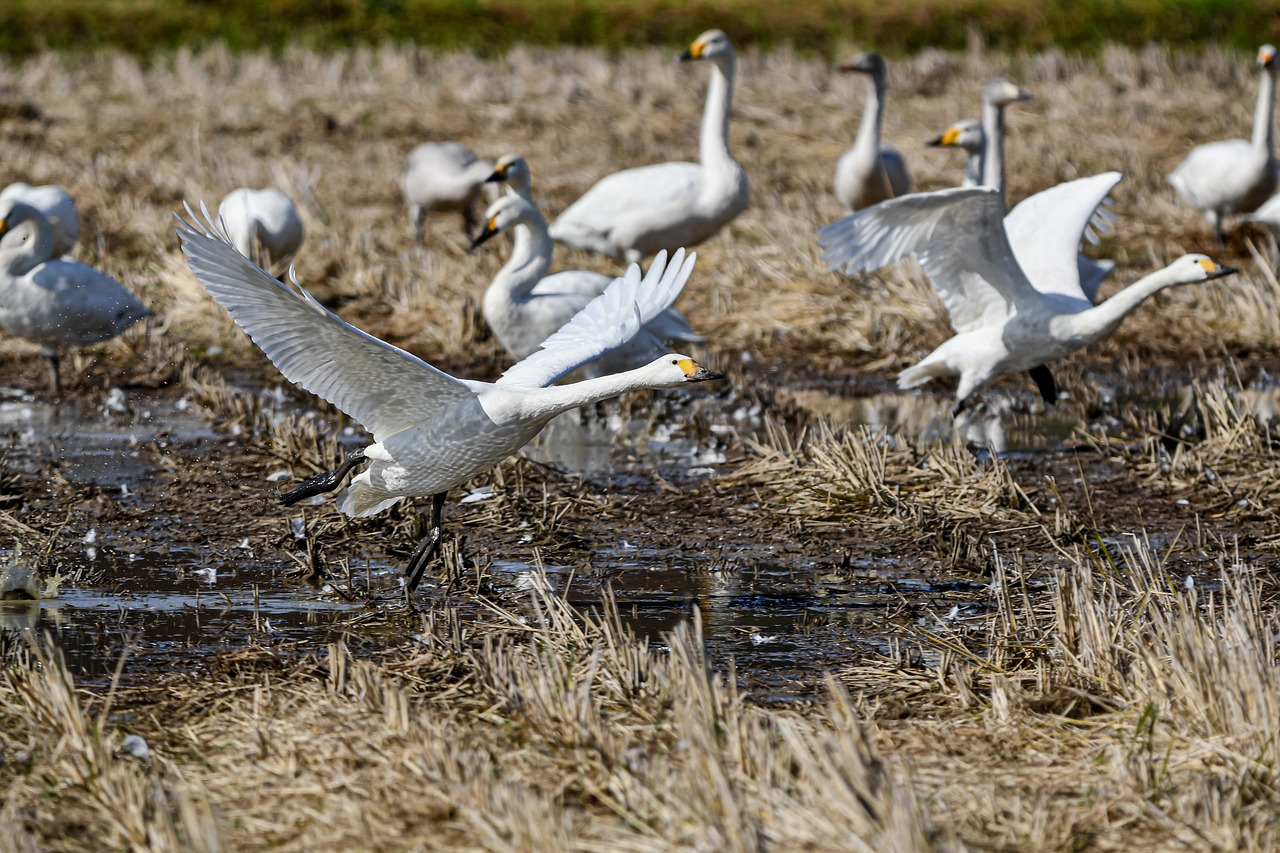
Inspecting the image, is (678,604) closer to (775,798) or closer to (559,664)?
(559,664)

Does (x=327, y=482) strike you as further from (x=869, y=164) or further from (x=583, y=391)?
(x=869, y=164)

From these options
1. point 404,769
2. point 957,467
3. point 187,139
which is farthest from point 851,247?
point 187,139

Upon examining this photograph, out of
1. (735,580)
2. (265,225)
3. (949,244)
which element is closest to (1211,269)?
(949,244)

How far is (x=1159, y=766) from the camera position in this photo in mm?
3812

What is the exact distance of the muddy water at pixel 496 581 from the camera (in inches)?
199

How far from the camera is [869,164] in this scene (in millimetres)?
12938

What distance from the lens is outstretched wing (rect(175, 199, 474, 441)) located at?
16.2 ft

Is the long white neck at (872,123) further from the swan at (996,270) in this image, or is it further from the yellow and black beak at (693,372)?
the yellow and black beak at (693,372)

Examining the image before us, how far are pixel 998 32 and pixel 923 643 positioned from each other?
2288 cm

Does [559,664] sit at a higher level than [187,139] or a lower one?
lower

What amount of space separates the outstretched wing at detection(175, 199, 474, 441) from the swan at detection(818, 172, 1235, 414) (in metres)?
2.90

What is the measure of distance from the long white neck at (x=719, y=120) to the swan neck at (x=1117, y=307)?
11.6ft

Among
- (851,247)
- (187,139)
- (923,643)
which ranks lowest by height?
(923,643)

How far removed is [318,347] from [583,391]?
0.89m
